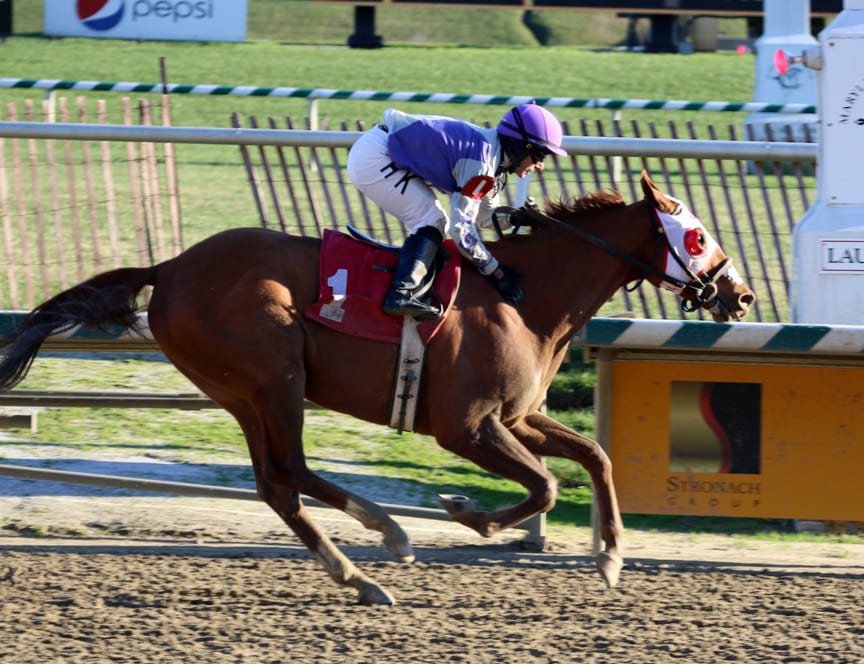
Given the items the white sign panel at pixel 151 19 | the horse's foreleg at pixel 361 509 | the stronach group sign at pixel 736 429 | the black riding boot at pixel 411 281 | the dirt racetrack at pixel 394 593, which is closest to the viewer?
the dirt racetrack at pixel 394 593

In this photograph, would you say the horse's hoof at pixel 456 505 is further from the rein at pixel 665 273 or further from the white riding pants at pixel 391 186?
the rein at pixel 665 273

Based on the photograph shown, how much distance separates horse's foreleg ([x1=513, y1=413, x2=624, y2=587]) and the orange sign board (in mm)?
583

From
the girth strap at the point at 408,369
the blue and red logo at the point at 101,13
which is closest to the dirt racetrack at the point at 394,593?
the girth strap at the point at 408,369

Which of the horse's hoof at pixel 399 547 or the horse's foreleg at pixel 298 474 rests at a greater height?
the horse's foreleg at pixel 298 474

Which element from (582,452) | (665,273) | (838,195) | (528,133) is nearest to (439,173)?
(528,133)

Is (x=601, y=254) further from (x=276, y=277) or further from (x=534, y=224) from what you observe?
(x=276, y=277)

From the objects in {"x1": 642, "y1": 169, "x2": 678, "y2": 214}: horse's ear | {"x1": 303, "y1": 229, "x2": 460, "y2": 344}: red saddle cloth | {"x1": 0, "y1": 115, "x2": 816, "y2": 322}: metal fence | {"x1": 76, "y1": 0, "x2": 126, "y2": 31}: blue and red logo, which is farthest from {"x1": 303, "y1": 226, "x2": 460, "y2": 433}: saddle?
{"x1": 76, "y1": 0, "x2": 126, "y2": 31}: blue and red logo

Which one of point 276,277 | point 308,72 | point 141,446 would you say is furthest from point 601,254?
point 308,72

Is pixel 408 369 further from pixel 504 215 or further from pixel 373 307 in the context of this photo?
pixel 504 215

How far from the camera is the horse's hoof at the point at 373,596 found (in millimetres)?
5109

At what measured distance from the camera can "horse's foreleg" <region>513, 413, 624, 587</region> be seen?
215 inches

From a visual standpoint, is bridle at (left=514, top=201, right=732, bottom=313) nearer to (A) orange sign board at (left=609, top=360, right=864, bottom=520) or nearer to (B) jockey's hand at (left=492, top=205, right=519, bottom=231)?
(B) jockey's hand at (left=492, top=205, right=519, bottom=231)

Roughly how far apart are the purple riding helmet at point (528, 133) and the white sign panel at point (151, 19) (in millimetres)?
16648

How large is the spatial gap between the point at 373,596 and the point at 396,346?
94 centimetres
